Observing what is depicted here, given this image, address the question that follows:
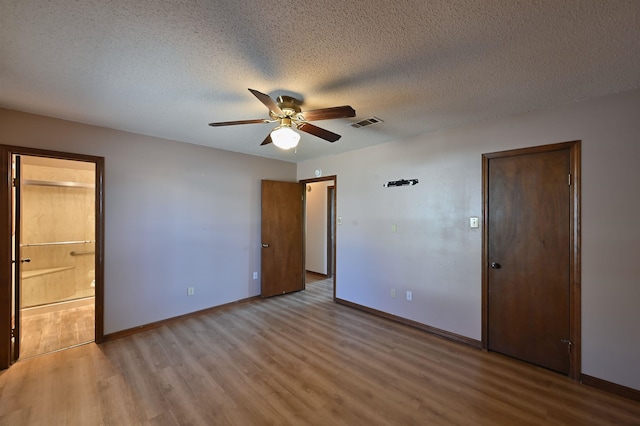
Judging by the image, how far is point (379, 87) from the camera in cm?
214

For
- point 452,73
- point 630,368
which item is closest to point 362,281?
point 630,368

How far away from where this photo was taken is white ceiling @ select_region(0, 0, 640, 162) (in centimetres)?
135

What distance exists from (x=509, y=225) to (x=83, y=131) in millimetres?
4678

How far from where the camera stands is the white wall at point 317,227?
6.27 metres

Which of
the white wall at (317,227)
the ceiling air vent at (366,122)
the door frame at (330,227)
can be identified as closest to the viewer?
the ceiling air vent at (366,122)

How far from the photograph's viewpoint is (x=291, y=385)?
88.2 inches

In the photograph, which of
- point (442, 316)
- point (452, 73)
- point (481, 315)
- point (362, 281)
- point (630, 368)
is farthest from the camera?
point (362, 281)

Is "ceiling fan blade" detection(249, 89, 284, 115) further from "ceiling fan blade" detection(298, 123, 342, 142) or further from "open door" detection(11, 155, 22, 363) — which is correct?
"open door" detection(11, 155, 22, 363)

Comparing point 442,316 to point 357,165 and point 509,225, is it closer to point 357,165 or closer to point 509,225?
point 509,225

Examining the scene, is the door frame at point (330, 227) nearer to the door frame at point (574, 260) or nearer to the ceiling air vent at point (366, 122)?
the ceiling air vent at point (366, 122)

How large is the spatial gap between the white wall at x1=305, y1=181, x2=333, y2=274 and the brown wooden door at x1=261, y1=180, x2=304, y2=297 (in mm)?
1215

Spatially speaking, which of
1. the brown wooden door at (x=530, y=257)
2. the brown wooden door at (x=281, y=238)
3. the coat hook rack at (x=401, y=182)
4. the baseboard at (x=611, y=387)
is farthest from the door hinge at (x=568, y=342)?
the brown wooden door at (x=281, y=238)

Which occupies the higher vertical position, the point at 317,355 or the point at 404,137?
the point at 404,137

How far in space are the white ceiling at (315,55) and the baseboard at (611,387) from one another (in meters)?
2.38
